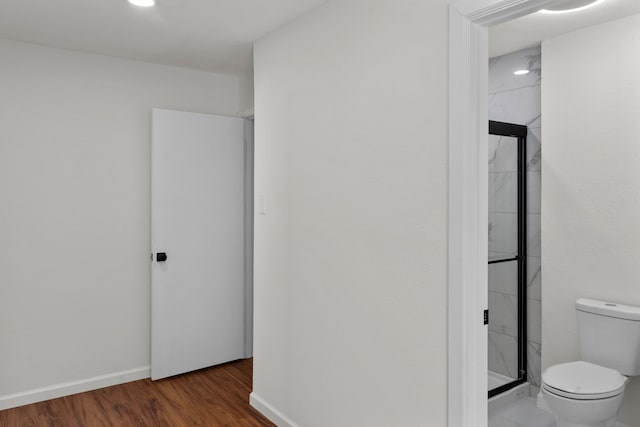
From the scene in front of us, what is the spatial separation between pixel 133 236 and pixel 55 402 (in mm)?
1256

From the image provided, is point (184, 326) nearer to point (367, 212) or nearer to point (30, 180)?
point (30, 180)

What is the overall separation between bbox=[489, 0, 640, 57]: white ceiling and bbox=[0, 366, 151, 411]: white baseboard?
3.56 metres

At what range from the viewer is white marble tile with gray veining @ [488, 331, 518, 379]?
3.23 meters

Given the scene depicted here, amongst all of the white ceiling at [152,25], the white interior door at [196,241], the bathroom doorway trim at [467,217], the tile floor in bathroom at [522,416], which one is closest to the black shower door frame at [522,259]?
the tile floor in bathroom at [522,416]

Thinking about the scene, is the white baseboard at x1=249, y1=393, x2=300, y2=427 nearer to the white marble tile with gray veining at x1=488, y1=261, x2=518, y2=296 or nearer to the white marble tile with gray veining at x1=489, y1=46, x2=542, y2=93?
the white marble tile with gray veining at x1=488, y1=261, x2=518, y2=296

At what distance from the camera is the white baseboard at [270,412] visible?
2.69m

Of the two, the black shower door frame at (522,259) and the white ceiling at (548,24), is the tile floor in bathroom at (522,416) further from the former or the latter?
the white ceiling at (548,24)

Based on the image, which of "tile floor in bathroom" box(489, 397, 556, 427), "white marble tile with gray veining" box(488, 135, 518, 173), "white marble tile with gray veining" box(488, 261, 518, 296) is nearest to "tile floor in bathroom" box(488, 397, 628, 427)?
"tile floor in bathroom" box(489, 397, 556, 427)

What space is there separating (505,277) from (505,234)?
0.31 meters

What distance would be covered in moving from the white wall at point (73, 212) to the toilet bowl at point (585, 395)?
9.54 feet

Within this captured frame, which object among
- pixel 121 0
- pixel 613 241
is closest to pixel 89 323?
pixel 121 0

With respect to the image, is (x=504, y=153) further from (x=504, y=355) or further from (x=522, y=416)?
(x=522, y=416)

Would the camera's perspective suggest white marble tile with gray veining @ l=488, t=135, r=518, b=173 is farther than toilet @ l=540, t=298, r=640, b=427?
Yes

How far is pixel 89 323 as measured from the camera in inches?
131
